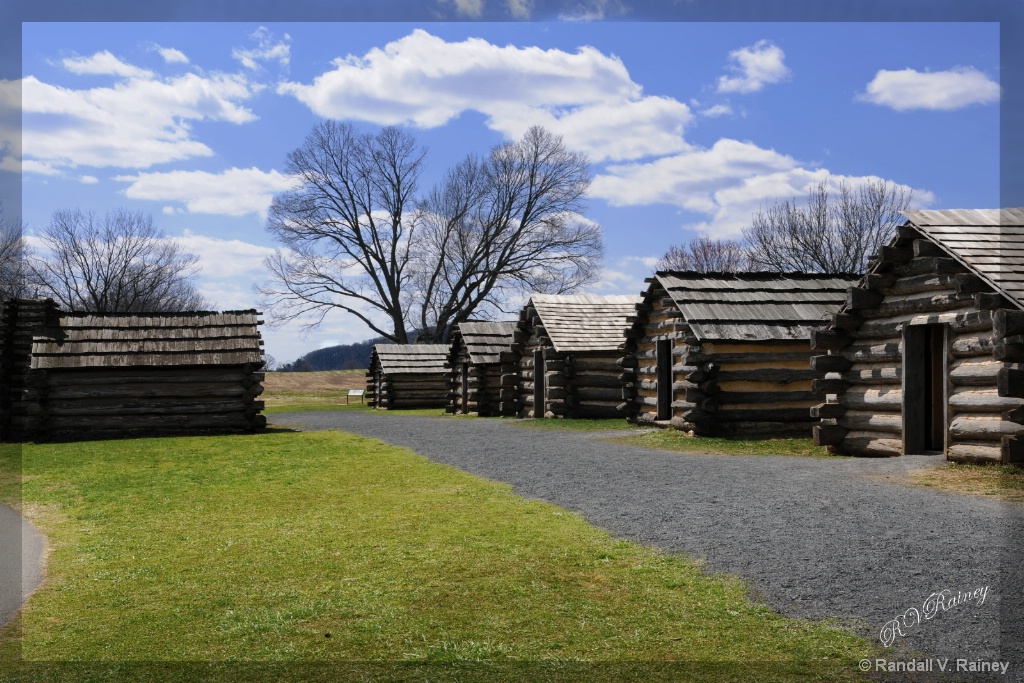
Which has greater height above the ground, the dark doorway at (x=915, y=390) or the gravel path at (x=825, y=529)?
the dark doorway at (x=915, y=390)

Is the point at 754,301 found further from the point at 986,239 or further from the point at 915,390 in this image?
the point at 986,239

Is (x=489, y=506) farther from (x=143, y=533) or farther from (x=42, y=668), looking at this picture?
(x=42, y=668)

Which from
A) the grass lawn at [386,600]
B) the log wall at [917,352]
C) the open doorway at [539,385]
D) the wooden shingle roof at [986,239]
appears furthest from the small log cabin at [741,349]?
Result: the grass lawn at [386,600]

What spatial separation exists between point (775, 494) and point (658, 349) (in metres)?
13.2

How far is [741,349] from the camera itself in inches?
839

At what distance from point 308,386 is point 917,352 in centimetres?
5893

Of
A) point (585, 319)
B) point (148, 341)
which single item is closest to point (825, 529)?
point (148, 341)

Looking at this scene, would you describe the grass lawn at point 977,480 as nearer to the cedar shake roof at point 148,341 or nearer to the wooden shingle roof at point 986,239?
the wooden shingle roof at point 986,239

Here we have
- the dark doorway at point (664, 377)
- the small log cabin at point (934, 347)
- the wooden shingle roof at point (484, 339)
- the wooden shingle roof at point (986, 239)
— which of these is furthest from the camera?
the wooden shingle roof at point (484, 339)

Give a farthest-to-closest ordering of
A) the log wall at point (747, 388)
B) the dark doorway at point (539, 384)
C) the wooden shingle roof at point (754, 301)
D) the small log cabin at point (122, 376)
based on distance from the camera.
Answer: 1. the dark doorway at point (539, 384)
2. the small log cabin at point (122, 376)
3. the wooden shingle roof at point (754, 301)
4. the log wall at point (747, 388)

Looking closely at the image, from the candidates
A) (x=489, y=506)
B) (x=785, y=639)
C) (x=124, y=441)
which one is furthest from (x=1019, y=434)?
(x=124, y=441)

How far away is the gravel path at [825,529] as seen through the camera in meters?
6.40

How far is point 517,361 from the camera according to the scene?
35875 millimetres

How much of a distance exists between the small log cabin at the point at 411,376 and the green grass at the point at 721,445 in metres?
27.1
